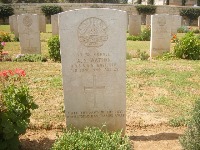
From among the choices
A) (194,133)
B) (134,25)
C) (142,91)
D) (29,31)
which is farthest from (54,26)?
(194,133)

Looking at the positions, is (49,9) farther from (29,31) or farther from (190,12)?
(29,31)

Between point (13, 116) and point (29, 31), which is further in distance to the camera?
point (29, 31)

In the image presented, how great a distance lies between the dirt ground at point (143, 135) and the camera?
13.0ft

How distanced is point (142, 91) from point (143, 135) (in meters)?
2.18

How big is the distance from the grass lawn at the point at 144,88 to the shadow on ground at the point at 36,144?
0.51 meters

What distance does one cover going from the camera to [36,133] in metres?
4.42

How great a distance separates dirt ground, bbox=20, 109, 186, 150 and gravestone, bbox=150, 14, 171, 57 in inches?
258

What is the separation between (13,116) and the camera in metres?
3.33

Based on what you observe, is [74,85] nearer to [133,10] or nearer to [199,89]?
[199,89]

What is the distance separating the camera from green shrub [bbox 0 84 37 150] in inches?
128

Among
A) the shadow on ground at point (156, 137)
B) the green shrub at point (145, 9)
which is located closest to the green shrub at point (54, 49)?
the shadow on ground at point (156, 137)

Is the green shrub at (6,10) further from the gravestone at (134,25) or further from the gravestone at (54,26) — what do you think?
the gravestone at (134,25)

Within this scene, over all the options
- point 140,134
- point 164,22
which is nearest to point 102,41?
point 140,134

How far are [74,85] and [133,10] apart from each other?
33095 mm
